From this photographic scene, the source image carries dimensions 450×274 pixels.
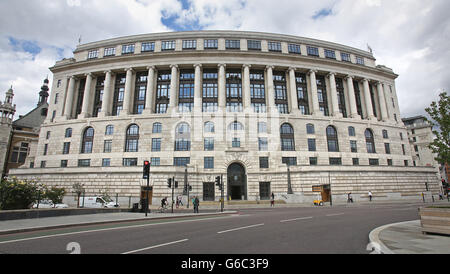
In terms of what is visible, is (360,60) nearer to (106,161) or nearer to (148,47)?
(148,47)

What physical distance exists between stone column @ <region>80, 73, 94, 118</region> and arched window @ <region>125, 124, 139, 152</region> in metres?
11.9

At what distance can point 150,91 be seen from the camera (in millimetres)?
48594

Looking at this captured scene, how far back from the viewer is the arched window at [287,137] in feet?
148

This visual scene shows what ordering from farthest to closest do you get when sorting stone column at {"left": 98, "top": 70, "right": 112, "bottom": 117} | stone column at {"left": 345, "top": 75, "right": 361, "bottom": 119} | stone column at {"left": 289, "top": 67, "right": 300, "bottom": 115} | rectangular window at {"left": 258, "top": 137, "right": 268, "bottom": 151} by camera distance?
stone column at {"left": 345, "top": 75, "right": 361, "bottom": 119} → stone column at {"left": 98, "top": 70, "right": 112, "bottom": 117} → stone column at {"left": 289, "top": 67, "right": 300, "bottom": 115} → rectangular window at {"left": 258, "top": 137, "right": 268, "bottom": 151}

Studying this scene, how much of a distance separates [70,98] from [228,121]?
37.5 metres

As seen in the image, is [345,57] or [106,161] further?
[345,57]

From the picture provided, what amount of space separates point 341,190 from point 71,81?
6203cm

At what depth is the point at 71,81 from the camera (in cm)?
5284

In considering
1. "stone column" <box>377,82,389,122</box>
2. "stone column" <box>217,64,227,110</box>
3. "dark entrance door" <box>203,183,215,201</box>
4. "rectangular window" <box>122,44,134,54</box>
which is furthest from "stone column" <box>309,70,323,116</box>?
"rectangular window" <box>122,44,134,54</box>

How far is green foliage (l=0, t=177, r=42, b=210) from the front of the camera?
52.2 feet

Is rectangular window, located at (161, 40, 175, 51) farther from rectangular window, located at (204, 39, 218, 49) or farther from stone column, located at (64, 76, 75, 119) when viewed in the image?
stone column, located at (64, 76, 75, 119)

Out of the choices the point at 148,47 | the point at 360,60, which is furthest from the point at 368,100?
the point at 148,47
